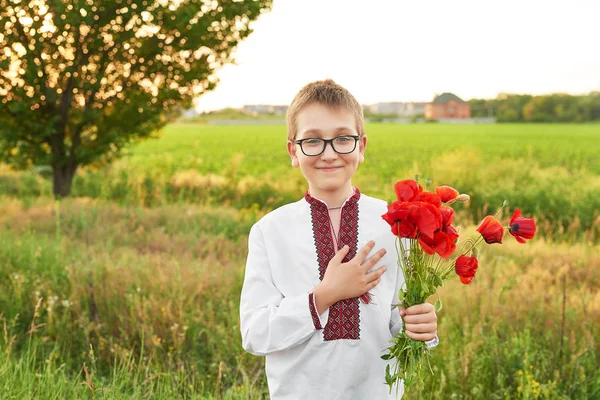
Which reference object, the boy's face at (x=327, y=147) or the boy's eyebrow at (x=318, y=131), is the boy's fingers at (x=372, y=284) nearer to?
the boy's face at (x=327, y=147)

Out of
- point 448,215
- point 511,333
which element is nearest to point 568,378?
point 511,333

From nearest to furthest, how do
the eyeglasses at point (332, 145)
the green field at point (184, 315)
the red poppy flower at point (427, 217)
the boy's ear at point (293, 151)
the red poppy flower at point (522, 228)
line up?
the red poppy flower at point (427, 217)
the red poppy flower at point (522, 228)
the eyeglasses at point (332, 145)
the boy's ear at point (293, 151)
the green field at point (184, 315)

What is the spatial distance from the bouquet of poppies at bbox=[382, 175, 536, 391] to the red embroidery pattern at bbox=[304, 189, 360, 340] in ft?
0.48

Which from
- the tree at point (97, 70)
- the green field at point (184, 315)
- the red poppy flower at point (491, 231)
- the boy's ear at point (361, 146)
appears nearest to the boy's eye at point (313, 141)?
the boy's ear at point (361, 146)

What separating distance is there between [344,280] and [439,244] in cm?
32

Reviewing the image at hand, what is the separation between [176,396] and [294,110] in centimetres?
200

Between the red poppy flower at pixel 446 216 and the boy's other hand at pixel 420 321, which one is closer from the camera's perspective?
the red poppy flower at pixel 446 216

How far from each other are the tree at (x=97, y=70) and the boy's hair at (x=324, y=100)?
26.1ft

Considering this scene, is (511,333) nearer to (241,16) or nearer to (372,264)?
(372,264)

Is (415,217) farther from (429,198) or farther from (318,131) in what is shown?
(318,131)

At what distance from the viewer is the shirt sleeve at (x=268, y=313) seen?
179 cm

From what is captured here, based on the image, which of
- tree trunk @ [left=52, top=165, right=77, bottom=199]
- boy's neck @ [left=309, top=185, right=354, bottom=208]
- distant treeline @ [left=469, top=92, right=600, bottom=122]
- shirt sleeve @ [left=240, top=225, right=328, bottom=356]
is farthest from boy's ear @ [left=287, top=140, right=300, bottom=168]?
distant treeline @ [left=469, top=92, right=600, bottom=122]

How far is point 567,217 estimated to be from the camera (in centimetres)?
1041

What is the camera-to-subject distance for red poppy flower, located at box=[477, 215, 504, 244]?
5.58 ft
